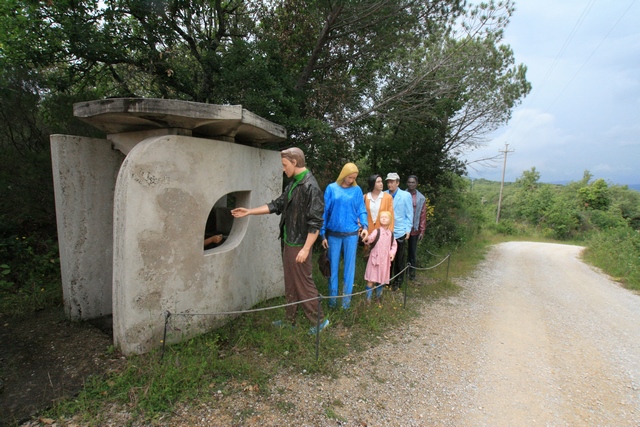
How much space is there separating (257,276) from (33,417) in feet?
8.27

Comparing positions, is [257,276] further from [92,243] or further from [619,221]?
[619,221]

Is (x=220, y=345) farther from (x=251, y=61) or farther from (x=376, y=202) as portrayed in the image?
(x=251, y=61)

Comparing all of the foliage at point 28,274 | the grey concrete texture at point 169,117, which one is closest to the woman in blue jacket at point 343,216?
the grey concrete texture at point 169,117

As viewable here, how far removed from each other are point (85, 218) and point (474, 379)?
476cm

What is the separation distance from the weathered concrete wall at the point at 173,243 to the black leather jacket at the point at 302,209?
0.78m

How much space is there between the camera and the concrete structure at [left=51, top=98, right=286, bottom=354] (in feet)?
10.1

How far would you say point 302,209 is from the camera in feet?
11.6

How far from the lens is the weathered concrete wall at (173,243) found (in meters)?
3.04

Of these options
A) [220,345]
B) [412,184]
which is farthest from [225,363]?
[412,184]

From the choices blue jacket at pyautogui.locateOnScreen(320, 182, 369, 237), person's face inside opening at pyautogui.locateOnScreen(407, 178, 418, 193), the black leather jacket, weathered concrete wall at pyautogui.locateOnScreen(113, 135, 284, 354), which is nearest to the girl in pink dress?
blue jacket at pyautogui.locateOnScreen(320, 182, 369, 237)

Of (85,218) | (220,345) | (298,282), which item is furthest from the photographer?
(85,218)

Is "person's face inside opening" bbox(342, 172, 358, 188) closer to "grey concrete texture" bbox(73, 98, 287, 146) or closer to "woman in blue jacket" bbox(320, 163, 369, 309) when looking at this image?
"woman in blue jacket" bbox(320, 163, 369, 309)

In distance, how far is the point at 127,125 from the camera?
3.60 metres

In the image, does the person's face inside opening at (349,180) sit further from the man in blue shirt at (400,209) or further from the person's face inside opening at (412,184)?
the person's face inside opening at (412,184)
